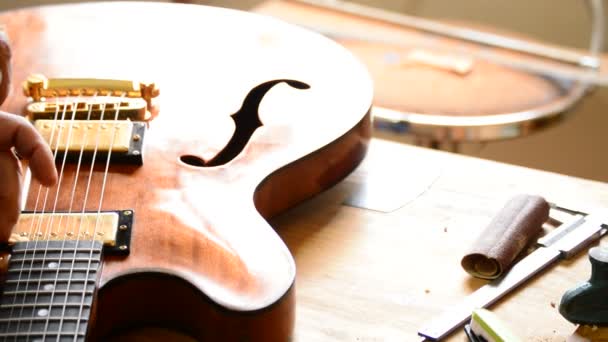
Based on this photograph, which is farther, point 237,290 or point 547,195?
point 547,195

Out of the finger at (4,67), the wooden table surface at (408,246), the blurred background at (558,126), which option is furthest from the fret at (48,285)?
the blurred background at (558,126)

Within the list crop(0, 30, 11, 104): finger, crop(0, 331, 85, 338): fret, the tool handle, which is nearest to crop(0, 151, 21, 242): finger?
crop(0, 331, 85, 338): fret

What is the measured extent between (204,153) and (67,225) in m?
0.16

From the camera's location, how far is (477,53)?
1512mm

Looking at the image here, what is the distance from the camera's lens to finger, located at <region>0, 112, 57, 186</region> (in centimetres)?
62

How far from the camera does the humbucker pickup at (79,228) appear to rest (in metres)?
0.65

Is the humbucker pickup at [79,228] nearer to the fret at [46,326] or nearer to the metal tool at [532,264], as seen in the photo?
the fret at [46,326]

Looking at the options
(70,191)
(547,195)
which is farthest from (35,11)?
(547,195)

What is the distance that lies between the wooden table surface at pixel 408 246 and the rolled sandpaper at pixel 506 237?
0.02 m

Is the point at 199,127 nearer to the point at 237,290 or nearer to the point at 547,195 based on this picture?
the point at 237,290

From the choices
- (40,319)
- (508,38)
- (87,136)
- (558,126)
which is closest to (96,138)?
(87,136)

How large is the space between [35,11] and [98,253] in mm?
509

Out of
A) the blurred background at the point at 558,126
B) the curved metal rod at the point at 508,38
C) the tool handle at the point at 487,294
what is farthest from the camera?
the blurred background at the point at 558,126

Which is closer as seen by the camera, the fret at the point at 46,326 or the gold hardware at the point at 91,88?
the fret at the point at 46,326
